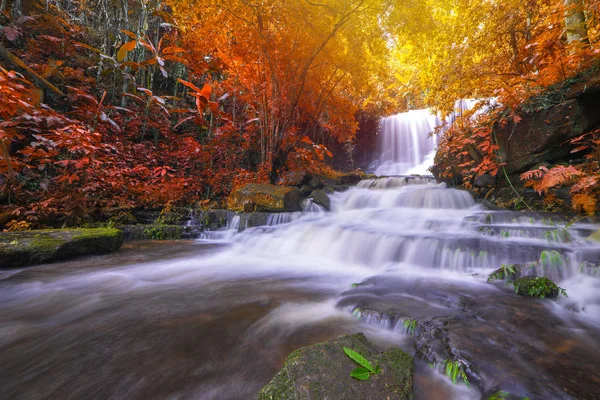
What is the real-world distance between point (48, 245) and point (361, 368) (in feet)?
15.4

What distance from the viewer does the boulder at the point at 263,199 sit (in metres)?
6.66

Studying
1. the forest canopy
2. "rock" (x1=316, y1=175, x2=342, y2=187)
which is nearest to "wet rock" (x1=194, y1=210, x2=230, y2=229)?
the forest canopy

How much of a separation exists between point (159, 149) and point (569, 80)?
437 inches

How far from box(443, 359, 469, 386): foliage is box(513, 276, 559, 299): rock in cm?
152

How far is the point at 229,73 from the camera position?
8.05m

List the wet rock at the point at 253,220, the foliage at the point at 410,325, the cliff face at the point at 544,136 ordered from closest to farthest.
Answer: the foliage at the point at 410,325 < the cliff face at the point at 544,136 < the wet rock at the point at 253,220

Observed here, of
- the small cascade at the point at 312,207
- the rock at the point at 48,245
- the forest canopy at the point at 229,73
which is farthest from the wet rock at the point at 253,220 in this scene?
the rock at the point at 48,245

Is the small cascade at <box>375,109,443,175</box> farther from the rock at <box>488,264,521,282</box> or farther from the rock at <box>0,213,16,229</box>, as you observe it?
the rock at <box>0,213,16,229</box>

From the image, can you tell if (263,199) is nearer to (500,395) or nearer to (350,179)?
(350,179)

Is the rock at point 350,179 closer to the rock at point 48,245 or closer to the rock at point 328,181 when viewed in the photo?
the rock at point 328,181

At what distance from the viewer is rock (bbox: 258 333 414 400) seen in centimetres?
109

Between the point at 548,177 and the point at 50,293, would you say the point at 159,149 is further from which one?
the point at 548,177

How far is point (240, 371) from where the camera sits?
155cm

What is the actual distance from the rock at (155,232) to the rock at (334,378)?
5381 millimetres
